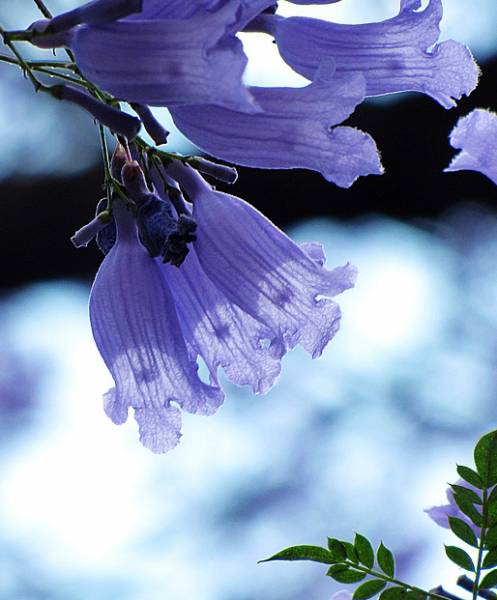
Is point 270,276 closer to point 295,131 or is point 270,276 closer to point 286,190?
point 295,131

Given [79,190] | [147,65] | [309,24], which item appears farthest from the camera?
[79,190]

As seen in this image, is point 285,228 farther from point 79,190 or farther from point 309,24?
point 309,24

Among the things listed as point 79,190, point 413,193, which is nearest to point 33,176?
point 79,190

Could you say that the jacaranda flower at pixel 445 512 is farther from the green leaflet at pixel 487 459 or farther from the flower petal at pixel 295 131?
the flower petal at pixel 295 131

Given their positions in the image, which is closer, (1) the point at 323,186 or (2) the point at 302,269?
(2) the point at 302,269

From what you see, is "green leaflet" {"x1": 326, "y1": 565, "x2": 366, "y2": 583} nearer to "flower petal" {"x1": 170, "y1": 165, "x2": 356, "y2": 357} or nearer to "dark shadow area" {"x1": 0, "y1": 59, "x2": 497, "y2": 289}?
"flower petal" {"x1": 170, "y1": 165, "x2": 356, "y2": 357}

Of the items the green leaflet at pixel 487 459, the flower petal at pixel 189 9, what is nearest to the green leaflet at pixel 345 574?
the green leaflet at pixel 487 459

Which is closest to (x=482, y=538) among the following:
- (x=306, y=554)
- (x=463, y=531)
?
(x=463, y=531)
